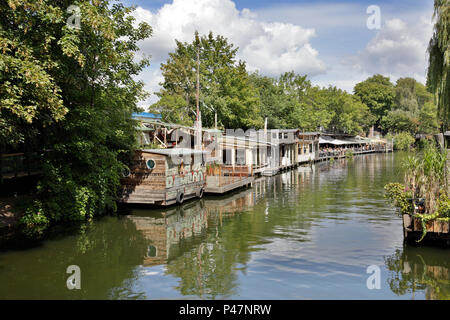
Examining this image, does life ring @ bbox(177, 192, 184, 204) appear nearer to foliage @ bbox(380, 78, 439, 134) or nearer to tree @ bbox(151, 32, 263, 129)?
tree @ bbox(151, 32, 263, 129)

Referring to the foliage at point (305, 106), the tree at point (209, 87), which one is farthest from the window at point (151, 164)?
the foliage at point (305, 106)

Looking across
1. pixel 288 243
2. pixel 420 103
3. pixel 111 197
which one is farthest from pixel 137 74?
pixel 420 103

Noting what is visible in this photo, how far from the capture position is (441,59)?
1878 centimetres

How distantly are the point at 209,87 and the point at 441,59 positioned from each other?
28359 mm

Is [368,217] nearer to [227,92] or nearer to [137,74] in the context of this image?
[137,74]

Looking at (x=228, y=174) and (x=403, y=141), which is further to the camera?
(x=403, y=141)

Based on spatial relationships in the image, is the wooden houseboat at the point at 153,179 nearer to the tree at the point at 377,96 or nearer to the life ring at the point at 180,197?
the life ring at the point at 180,197

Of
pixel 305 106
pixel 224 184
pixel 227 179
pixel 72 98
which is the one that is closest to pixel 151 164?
pixel 72 98

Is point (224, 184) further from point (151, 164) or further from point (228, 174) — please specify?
point (151, 164)

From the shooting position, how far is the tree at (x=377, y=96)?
99500 mm

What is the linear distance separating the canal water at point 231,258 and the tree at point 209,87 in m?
24.3

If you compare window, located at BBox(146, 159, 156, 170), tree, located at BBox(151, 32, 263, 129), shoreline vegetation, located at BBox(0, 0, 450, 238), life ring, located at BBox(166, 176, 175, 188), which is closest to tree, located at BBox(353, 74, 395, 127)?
tree, located at BBox(151, 32, 263, 129)

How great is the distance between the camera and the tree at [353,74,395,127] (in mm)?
99500

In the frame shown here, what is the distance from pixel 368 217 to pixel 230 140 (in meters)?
19.4
